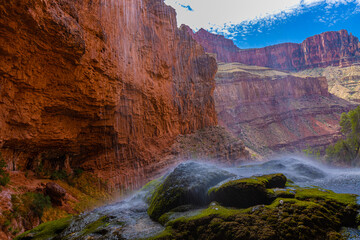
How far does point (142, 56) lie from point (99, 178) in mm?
12250

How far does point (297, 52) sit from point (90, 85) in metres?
147

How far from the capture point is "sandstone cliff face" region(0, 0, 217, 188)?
10.1 m

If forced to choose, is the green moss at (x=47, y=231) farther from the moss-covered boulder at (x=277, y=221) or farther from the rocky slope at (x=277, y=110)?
the rocky slope at (x=277, y=110)

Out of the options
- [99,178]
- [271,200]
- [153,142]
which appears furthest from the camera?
[153,142]

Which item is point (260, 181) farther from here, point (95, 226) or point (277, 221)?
point (95, 226)

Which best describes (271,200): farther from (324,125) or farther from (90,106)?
(324,125)

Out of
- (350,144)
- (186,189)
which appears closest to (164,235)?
(186,189)

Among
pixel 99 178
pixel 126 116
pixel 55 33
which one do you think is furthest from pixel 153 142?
pixel 55 33

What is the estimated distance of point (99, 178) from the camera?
16.9m

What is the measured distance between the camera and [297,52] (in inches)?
5069

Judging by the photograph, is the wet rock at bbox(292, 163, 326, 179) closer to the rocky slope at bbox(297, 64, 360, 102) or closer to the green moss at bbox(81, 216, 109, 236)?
the green moss at bbox(81, 216, 109, 236)

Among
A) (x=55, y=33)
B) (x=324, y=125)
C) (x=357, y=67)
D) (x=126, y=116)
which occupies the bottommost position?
(x=324, y=125)

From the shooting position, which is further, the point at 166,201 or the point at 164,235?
the point at 166,201

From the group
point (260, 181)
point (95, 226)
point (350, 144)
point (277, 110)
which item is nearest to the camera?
point (260, 181)
